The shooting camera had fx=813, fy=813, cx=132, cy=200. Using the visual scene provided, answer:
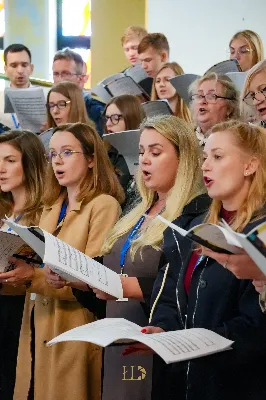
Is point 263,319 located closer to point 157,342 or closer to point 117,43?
point 157,342

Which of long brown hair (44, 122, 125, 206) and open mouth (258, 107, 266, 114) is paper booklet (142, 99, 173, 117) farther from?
open mouth (258, 107, 266, 114)

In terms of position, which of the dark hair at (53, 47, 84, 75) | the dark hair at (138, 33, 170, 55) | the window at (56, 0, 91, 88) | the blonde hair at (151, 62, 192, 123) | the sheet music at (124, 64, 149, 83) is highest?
the window at (56, 0, 91, 88)

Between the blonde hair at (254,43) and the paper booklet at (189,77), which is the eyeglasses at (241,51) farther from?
the paper booklet at (189,77)

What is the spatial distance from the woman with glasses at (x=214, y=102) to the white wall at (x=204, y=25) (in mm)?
2761

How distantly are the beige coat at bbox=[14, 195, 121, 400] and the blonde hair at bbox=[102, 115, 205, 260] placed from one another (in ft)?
0.57

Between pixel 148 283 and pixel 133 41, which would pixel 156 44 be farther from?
pixel 148 283

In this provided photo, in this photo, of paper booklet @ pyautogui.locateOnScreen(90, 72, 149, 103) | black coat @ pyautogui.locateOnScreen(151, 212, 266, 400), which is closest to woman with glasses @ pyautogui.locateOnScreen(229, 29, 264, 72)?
paper booklet @ pyautogui.locateOnScreen(90, 72, 149, 103)

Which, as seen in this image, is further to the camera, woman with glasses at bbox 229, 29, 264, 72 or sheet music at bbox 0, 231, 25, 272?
woman with glasses at bbox 229, 29, 264, 72

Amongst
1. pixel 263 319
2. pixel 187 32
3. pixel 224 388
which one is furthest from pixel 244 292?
pixel 187 32

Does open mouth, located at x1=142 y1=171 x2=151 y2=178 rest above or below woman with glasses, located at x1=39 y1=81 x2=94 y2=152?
below

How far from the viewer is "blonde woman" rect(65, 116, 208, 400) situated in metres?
2.77

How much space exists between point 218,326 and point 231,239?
486 mm

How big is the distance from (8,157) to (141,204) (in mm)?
949

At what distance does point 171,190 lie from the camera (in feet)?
9.33
